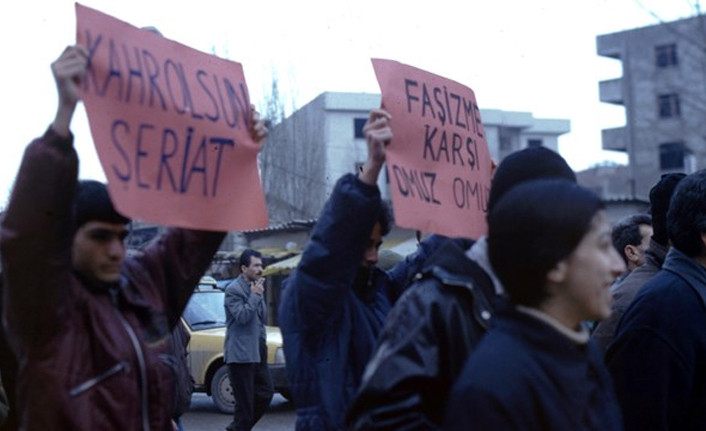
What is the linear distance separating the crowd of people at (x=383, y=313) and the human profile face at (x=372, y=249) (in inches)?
0.4

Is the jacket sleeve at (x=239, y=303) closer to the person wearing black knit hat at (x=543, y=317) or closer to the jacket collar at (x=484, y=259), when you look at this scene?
the jacket collar at (x=484, y=259)

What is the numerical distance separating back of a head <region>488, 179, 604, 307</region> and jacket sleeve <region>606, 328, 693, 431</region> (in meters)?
1.39

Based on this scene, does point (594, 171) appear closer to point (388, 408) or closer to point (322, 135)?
point (322, 135)

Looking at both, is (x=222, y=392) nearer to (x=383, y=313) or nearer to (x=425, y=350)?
(x=383, y=313)

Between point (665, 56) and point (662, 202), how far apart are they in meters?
48.3

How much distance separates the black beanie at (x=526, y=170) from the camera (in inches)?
123

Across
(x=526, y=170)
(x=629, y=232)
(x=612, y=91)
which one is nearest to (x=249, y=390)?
(x=629, y=232)

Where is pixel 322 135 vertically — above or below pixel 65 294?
above

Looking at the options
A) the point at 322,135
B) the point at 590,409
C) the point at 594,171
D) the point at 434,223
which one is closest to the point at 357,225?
the point at 434,223

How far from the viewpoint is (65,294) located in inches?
111

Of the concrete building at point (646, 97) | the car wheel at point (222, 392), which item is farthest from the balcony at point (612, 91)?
the car wheel at point (222, 392)

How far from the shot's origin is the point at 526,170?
3.12 metres

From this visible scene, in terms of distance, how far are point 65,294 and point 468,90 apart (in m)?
1.95

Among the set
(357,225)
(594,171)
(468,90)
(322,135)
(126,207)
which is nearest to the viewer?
(126,207)
